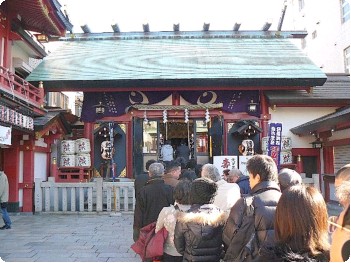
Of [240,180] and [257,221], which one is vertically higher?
[240,180]

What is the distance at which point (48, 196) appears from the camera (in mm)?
10719

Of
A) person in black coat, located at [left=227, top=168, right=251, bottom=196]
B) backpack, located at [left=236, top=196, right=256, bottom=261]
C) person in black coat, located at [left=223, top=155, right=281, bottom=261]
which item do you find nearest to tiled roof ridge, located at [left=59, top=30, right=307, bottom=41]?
person in black coat, located at [left=227, top=168, right=251, bottom=196]

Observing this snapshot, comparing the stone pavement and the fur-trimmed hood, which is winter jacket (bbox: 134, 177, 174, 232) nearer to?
the fur-trimmed hood

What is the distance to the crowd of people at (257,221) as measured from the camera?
8.53 feet

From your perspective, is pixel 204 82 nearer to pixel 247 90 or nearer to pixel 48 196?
pixel 247 90

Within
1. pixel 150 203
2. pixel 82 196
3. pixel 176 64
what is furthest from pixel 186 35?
pixel 150 203

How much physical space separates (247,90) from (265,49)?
2649 millimetres

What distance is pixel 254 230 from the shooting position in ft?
10.4

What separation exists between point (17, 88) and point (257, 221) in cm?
939

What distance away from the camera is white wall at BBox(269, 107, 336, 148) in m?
14.1

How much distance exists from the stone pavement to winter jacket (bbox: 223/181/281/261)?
→ 3.19 meters

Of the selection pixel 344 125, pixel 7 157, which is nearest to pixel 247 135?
pixel 344 125

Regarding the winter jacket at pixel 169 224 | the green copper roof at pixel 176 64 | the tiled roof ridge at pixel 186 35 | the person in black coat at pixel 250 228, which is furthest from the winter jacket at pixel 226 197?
the tiled roof ridge at pixel 186 35

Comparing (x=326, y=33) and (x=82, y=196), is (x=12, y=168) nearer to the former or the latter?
(x=82, y=196)
